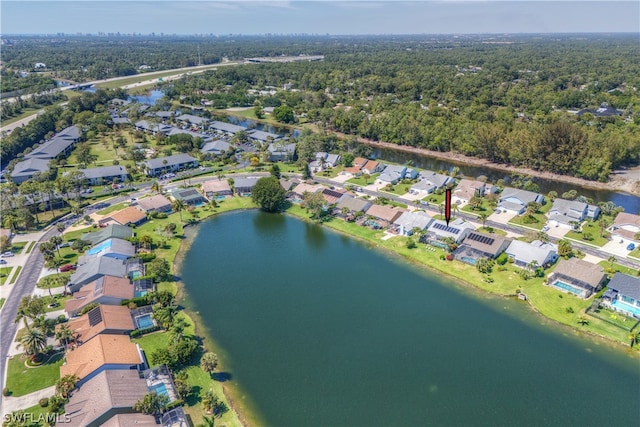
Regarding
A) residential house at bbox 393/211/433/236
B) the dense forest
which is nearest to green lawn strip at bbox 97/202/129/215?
residential house at bbox 393/211/433/236

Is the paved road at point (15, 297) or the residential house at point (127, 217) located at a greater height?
the residential house at point (127, 217)

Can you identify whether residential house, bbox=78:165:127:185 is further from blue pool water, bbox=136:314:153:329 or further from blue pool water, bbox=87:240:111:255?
blue pool water, bbox=136:314:153:329

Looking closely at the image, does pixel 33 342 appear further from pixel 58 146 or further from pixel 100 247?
pixel 58 146

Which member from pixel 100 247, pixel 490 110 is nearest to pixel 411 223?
pixel 100 247

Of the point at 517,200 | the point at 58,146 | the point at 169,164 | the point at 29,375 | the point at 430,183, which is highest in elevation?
the point at 58,146

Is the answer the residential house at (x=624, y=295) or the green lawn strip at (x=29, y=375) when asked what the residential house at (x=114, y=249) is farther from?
the residential house at (x=624, y=295)

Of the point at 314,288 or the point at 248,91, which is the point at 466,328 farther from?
the point at 248,91

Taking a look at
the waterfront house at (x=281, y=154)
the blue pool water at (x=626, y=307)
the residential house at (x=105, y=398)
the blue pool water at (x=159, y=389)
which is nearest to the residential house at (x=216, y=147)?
the waterfront house at (x=281, y=154)
